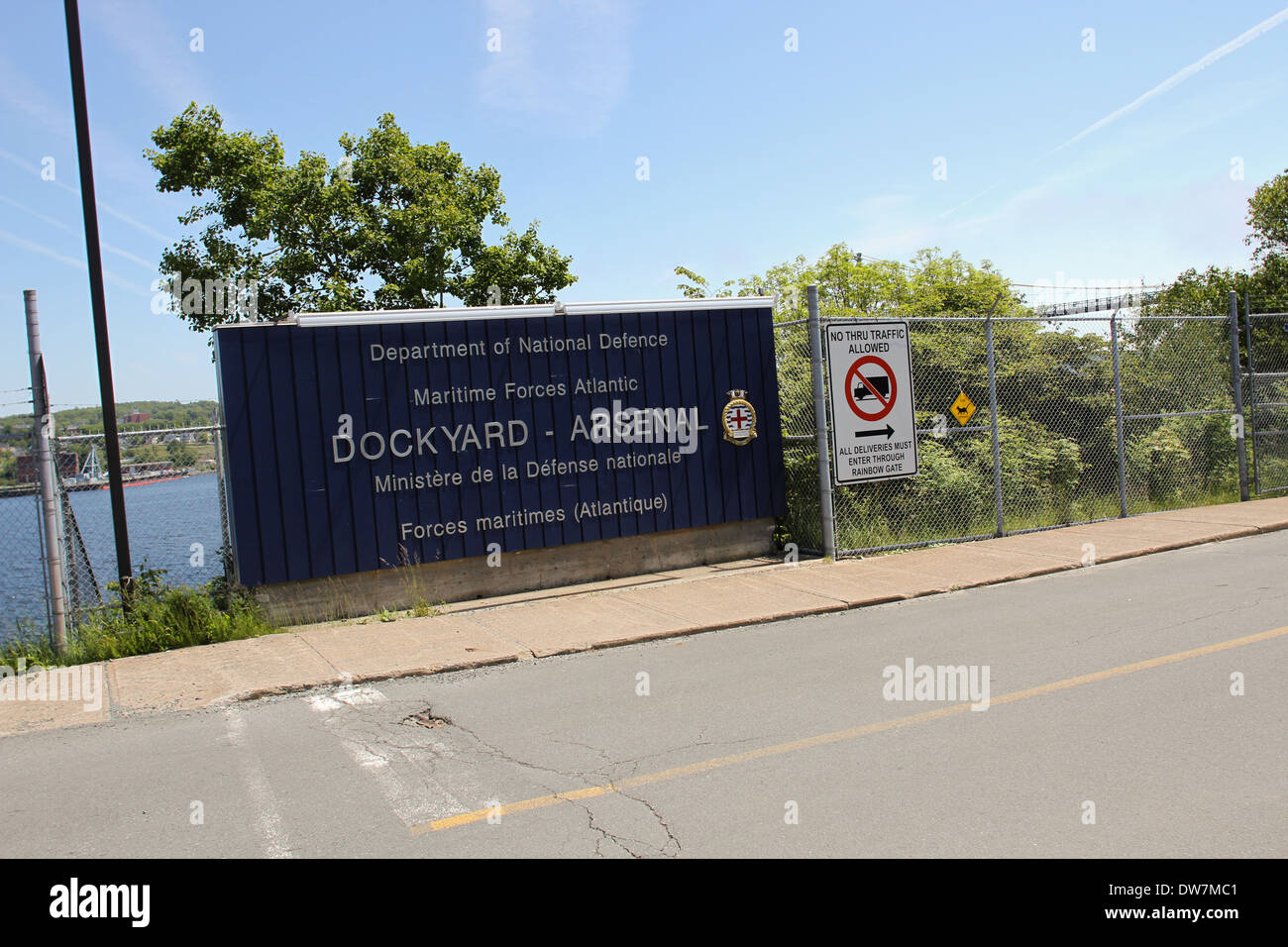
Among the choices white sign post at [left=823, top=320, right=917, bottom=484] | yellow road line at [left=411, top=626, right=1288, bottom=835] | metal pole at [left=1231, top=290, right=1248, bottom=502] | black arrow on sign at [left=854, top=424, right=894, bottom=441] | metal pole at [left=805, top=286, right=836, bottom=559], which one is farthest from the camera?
metal pole at [left=1231, top=290, right=1248, bottom=502]

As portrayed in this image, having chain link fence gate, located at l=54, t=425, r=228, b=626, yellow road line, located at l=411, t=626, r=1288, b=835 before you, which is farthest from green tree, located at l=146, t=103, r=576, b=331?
yellow road line, located at l=411, t=626, r=1288, b=835

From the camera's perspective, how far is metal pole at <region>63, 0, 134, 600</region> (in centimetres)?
873

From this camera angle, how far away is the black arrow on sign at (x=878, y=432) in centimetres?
1167

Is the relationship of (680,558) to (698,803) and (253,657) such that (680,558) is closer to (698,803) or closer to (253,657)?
(253,657)

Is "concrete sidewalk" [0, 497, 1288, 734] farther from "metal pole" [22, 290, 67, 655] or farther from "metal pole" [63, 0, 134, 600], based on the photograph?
"metal pole" [63, 0, 134, 600]

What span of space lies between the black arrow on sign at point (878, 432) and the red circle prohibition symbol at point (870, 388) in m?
0.14

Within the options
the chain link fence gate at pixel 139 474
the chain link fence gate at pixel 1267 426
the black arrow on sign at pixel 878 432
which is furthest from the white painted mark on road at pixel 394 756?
the chain link fence gate at pixel 1267 426

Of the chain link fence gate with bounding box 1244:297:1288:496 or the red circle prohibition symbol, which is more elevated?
the red circle prohibition symbol

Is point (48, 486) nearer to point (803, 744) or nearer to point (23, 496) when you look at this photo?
point (23, 496)

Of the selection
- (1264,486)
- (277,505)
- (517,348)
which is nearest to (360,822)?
(277,505)

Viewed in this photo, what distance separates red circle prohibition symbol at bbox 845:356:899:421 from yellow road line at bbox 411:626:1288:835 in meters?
5.24

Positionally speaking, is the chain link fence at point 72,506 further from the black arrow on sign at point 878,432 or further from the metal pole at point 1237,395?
the metal pole at point 1237,395

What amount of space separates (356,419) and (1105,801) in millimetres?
7423

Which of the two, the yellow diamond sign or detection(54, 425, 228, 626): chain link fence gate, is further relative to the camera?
the yellow diamond sign
